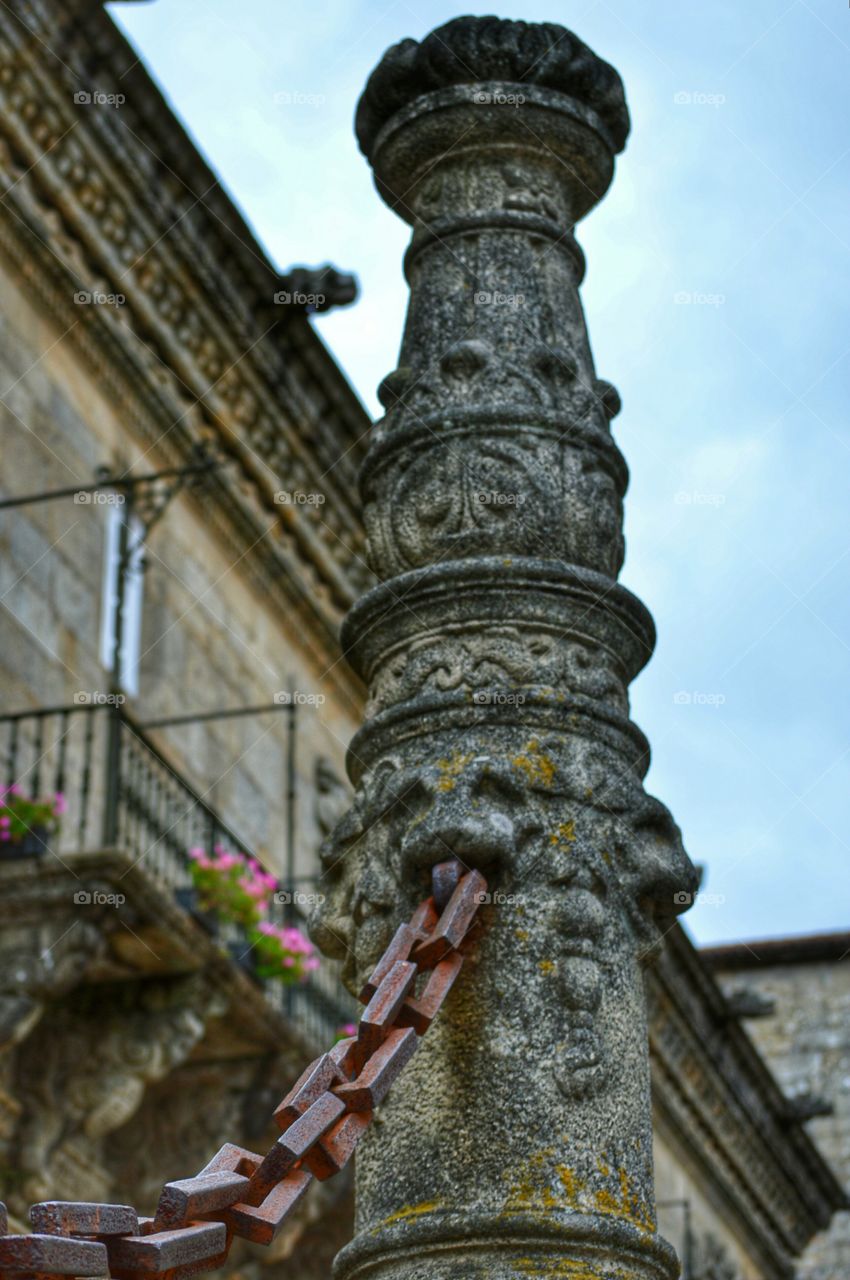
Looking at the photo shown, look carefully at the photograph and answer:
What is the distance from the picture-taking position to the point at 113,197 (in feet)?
37.4

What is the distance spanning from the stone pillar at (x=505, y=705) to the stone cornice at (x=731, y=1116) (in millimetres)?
10445

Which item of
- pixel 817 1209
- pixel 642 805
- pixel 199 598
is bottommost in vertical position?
pixel 642 805

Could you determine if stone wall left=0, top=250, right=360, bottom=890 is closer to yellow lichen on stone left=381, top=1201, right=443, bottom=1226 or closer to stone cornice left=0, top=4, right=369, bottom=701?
stone cornice left=0, top=4, right=369, bottom=701

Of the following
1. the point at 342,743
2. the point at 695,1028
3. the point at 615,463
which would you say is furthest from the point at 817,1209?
the point at 615,463

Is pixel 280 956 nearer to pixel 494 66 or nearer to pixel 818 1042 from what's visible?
pixel 494 66

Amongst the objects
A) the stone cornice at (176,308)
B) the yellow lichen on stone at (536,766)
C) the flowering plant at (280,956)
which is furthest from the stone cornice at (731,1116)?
the yellow lichen on stone at (536,766)

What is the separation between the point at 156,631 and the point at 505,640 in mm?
8651

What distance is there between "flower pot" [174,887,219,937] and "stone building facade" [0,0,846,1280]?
0.26 meters

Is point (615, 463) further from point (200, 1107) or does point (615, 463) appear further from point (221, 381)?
point (221, 381)

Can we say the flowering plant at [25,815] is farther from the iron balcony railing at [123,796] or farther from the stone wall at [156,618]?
the stone wall at [156,618]

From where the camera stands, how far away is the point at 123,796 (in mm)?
9711

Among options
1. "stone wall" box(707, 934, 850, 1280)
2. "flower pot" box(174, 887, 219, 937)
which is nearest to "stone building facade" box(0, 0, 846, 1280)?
"flower pot" box(174, 887, 219, 937)

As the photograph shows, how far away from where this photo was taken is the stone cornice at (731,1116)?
48.7ft

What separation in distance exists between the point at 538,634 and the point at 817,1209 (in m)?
16.8
